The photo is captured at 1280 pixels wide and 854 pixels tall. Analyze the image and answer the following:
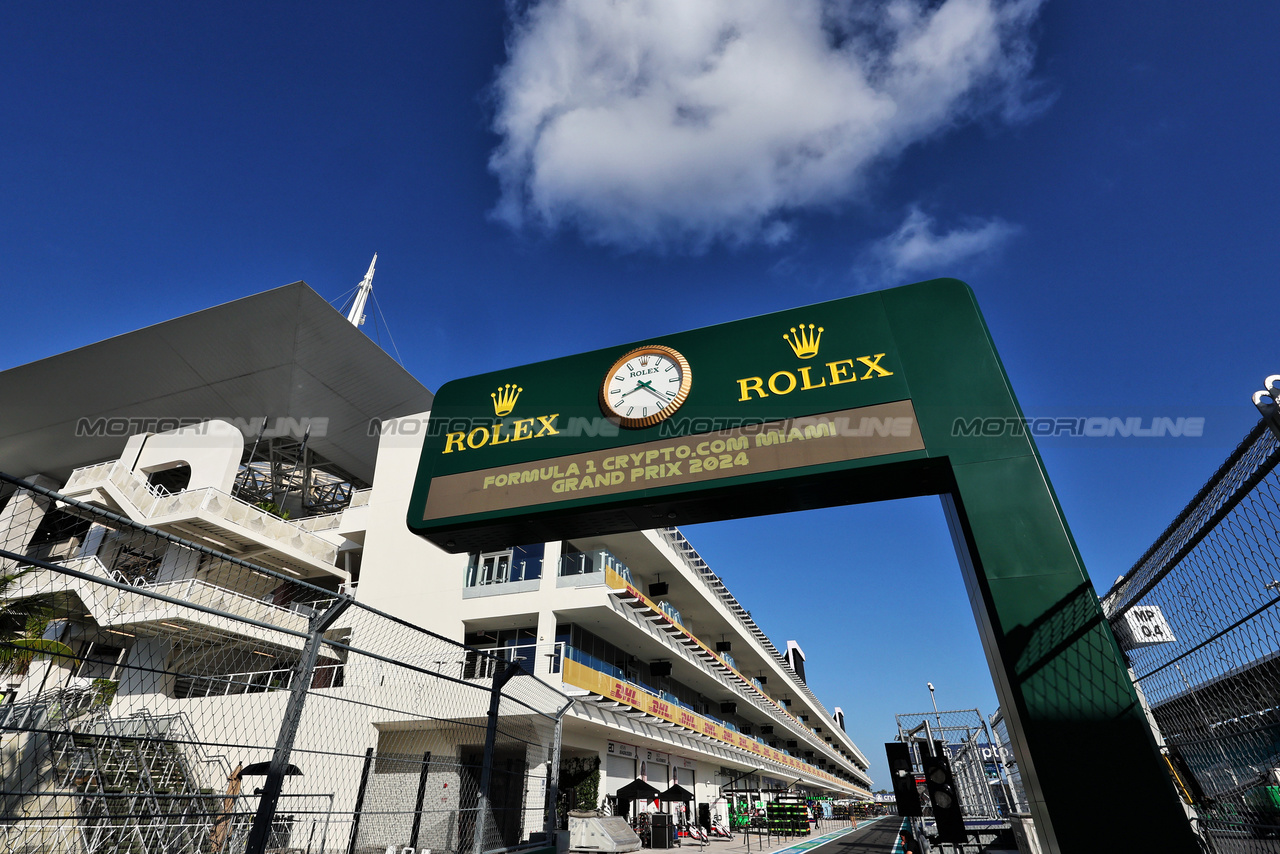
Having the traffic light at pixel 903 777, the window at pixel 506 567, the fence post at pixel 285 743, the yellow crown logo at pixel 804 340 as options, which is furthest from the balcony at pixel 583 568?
the fence post at pixel 285 743

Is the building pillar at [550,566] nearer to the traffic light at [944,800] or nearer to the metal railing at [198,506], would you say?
the traffic light at [944,800]

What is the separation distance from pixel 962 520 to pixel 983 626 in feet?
2.50

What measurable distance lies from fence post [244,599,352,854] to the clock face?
92.7 inches

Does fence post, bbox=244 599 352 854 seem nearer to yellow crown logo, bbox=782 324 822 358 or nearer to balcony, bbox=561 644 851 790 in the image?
yellow crown logo, bbox=782 324 822 358

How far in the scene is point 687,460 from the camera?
4.54 metres

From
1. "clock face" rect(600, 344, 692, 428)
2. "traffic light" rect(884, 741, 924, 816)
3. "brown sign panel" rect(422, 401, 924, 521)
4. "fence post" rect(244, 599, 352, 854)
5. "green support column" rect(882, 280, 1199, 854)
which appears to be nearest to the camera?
"green support column" rect(882, 280, 1199, 854)

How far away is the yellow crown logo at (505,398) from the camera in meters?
5.45

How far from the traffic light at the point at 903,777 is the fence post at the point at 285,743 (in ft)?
37.0

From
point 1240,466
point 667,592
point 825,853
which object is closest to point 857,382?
point 1240,466

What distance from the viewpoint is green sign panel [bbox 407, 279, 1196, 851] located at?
3.16 m

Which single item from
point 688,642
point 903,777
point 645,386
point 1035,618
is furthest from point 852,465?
point 688,642

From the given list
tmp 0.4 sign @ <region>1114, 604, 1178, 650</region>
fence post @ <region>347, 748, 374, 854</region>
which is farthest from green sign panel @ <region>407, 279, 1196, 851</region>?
fence post @ <region>347, 748, 374, 854</region>

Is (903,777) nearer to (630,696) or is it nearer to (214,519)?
(630,696)

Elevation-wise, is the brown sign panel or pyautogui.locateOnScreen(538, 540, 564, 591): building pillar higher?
pyautogui.locateOnScreen(538, 540, 564, 591): building pillar
